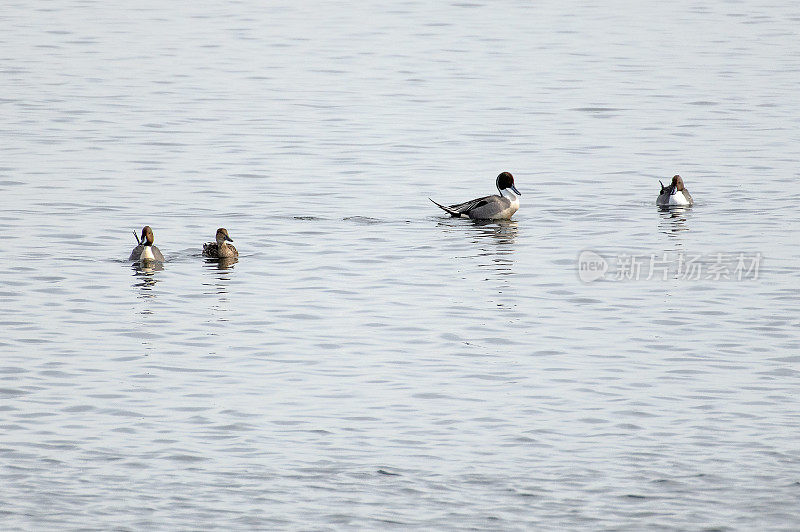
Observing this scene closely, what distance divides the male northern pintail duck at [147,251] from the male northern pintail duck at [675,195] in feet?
29.1

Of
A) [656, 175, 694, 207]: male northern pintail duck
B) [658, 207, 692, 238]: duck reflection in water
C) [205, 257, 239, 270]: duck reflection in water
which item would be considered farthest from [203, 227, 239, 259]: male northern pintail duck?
[656, 175, 694, 207]: male northern pintail duck

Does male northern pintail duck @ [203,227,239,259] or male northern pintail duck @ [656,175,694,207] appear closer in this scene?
male northern pintail duck @ [203,227,239,259]

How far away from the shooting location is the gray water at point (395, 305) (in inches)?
444

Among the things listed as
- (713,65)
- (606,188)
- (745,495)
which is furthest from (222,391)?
(713,65)

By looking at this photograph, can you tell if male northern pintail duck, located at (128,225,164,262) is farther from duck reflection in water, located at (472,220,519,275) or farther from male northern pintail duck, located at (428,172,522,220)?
male northern pintail duck, located at (428,172,522,220)

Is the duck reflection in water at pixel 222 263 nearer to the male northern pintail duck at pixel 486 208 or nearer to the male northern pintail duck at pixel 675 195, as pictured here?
the male northern pintail duck at pixel 486 208

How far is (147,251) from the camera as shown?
19.4m

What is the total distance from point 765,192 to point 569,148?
239 inches

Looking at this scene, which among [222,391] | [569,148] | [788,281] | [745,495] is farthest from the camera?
[569,148]

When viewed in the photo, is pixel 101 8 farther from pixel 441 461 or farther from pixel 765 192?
pixel 441 461

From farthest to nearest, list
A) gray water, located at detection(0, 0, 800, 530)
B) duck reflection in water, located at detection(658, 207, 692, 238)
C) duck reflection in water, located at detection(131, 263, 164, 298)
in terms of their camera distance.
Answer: duck reflection in water, located at detection(658, 207, 692, 238) → duck reflection in water, located at detection(131, 263, 164, 298) → gray water, located at detection(0, 0, 800, 530)

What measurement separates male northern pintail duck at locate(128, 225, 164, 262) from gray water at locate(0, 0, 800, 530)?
220mm

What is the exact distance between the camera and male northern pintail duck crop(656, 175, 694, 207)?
23719mm

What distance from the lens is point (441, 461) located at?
11836 mm
